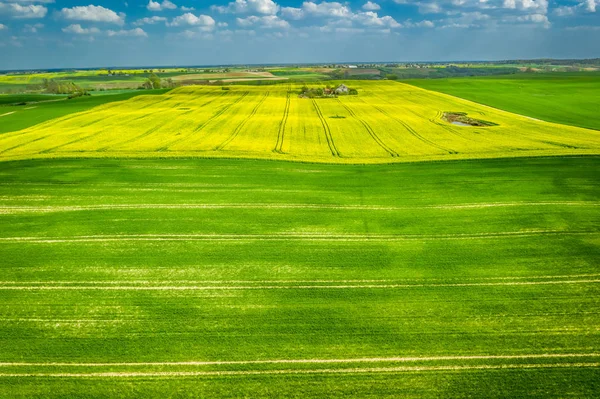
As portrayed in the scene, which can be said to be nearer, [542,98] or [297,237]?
[297,237]

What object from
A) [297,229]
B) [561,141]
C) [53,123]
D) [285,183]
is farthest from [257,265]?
[53,123]

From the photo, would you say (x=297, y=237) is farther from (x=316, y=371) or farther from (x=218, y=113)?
(x=218, y=113)

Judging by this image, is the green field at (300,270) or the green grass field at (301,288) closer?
the green grass field at (301,288)

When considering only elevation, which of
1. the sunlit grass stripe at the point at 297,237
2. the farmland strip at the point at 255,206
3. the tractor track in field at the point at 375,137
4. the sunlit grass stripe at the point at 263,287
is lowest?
the sunlit grass stripe at the point at 263,287

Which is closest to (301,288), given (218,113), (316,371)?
(316,371)

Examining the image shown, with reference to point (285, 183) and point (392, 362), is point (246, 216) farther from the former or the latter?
point (392, 362)

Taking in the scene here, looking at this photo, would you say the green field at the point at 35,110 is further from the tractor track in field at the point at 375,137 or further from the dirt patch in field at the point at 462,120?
the dirt patch in field at the point at 462,120

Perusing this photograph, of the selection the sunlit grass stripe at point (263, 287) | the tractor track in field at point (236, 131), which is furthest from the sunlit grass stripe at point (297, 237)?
the tractor track in field at point (236, 131)
